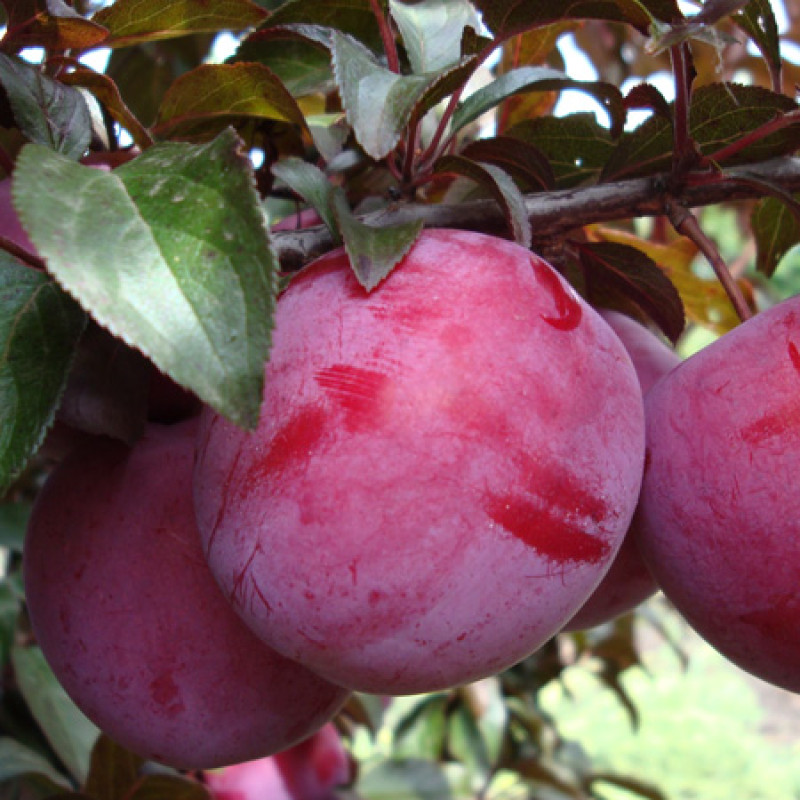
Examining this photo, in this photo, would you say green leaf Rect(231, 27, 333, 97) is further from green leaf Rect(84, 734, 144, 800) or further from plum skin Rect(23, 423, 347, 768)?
green leaf Rect(84, 734, 144, 800)

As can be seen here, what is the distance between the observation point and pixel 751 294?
2.87ft

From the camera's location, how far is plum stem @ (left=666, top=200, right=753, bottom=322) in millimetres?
570

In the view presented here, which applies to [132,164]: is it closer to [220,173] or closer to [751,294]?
[220,173]

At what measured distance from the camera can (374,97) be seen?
1.45 ft

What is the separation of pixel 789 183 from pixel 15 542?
2.56ft

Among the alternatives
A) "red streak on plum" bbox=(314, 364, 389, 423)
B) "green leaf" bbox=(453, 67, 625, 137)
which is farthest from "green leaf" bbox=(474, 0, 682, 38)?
"red streak on plum" bbox=(314, 364, 389, 423)

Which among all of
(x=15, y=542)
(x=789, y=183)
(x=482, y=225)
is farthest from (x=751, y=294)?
(x=15, y=542)

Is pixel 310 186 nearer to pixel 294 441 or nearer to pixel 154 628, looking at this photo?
pixel 294 441

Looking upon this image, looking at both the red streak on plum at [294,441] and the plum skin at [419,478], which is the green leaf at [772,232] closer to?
the plum skin at [419,478]

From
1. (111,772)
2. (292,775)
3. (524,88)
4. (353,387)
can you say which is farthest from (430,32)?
(292,775)

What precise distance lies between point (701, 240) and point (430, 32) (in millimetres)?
222

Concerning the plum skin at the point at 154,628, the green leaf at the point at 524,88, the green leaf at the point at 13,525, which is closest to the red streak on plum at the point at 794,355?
the green leaf at the point at 524,88

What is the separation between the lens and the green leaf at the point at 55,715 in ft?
2.69

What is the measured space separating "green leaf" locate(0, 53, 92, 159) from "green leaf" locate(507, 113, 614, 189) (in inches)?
11.1
